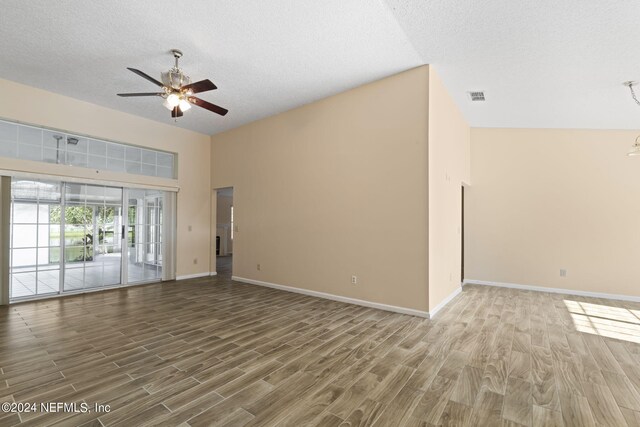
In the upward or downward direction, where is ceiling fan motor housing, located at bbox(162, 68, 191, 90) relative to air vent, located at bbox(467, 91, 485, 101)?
downward

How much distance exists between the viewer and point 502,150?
6.23m

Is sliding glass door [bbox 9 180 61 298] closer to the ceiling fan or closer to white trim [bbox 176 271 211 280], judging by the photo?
white trim [bbox 176 271 211 280]

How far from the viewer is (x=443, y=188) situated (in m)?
4.61

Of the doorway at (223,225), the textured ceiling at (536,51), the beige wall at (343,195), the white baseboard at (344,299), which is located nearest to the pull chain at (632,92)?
the textured ceiling at (536,51)

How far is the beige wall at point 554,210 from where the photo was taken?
535 cm

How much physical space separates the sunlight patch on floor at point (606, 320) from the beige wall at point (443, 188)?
1.70 metres

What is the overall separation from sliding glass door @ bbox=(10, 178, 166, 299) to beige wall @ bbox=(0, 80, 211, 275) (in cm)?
38

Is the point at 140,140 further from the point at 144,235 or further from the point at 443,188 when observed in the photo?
the point at 443,188

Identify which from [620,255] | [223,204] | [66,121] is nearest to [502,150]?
[620,255]

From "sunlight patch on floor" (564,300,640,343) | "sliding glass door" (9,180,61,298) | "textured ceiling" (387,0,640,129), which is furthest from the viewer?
"sliding glass door" (9,180,61,298)

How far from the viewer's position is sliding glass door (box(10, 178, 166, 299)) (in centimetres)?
489

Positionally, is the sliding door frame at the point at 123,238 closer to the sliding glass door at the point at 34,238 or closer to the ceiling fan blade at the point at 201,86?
the sliding glass door at the point at 34,238

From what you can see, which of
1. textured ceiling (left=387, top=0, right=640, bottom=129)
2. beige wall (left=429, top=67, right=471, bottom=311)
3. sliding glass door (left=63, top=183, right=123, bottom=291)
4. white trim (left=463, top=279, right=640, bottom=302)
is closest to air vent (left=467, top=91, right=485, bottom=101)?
textured ceiling (left=387, top=0, right=640, bottom=129)

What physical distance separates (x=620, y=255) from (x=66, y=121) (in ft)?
34.3
